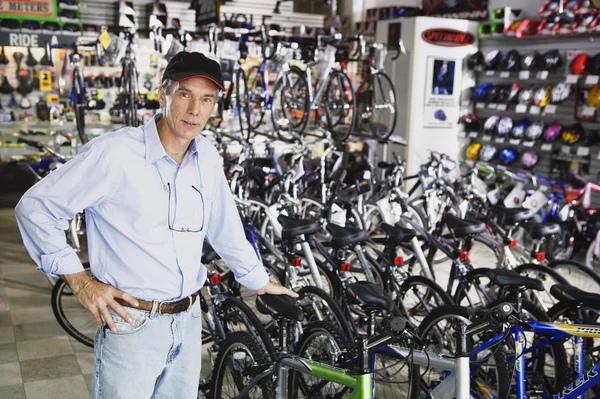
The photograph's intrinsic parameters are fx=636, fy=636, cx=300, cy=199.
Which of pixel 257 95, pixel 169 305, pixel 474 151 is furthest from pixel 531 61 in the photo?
pixel 169 305

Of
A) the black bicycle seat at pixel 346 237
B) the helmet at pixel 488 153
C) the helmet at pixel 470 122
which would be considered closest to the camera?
the black bicycle seat at pixel 346 237

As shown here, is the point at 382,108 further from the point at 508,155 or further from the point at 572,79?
the point at 572,79

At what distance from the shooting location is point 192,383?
2148mm

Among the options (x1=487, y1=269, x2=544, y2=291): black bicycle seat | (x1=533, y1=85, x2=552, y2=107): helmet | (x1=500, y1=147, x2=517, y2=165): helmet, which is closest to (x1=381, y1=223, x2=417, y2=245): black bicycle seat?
(x1=487, y1=269, x2=544, y2=291): black bicycle seat

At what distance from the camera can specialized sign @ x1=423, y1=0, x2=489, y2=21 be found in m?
8.83

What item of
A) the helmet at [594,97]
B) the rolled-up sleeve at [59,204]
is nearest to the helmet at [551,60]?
the helmet at [594,97]

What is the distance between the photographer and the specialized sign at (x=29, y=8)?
8750mm

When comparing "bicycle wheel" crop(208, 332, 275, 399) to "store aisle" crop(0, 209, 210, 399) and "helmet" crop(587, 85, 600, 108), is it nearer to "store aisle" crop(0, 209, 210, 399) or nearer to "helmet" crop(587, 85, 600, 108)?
"store aisle" crop(0, 209, 210, 399)

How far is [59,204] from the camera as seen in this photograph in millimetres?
1810

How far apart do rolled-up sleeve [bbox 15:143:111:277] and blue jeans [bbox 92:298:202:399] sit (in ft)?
0.81

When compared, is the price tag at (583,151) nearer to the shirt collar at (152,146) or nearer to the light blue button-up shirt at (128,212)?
the light blue button-up shirt at (128,212)

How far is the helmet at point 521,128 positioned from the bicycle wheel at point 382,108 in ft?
5.02

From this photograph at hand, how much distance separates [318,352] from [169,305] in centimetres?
105

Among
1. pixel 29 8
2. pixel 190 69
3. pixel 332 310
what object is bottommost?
pixel 332 310
